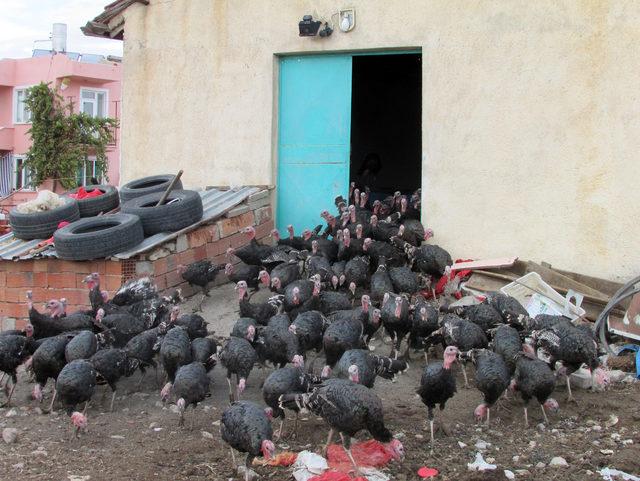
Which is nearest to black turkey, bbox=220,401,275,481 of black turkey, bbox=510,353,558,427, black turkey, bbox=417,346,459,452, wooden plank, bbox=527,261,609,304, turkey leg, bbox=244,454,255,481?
turkey leg, bbox=244,454,255,481

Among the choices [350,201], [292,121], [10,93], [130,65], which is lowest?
[350,201]

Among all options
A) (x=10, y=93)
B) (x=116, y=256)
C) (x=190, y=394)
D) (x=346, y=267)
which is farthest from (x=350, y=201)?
(x=10, y=93)

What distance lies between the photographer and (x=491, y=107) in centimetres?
1056

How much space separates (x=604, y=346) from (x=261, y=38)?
23.1 feet

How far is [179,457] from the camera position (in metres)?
6.03

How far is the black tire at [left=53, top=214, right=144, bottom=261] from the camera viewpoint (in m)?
9.37

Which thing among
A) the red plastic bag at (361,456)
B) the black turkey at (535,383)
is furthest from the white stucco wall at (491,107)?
the red plastic bag at (361,456)

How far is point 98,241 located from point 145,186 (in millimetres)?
2874

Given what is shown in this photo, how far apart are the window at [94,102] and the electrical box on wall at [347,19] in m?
25.7

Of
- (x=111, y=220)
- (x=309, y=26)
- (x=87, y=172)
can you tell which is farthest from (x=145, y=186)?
(x=87, y=172)

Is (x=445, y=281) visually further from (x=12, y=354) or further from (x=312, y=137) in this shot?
(x=12, y=354)

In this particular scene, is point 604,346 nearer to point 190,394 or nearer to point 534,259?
point 534,259

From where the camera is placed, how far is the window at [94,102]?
34781 millimetres

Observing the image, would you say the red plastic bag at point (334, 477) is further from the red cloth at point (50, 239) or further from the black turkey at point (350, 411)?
the red cloth at point (50, 239)
